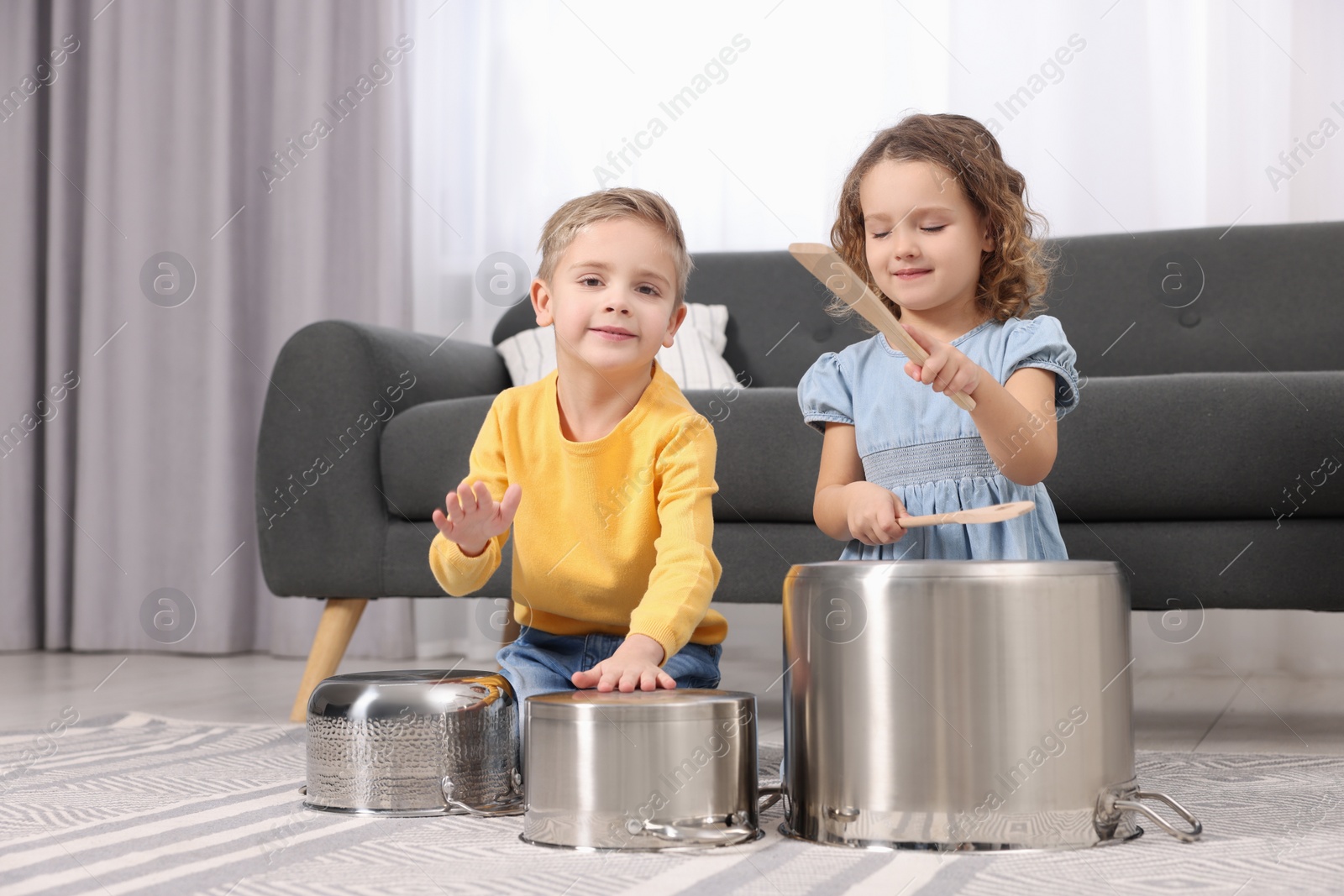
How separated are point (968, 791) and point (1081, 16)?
1.83 m

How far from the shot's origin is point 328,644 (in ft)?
4.78

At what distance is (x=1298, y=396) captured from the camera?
128 cm

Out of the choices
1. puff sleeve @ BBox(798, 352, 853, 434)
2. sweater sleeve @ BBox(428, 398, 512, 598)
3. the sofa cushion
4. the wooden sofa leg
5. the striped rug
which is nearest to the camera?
the striped rug

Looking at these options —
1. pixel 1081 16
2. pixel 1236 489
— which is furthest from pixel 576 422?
pixel 1081 16

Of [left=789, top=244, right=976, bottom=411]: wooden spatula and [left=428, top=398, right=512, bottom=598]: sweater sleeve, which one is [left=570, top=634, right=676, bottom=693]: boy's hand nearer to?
[left=428, top=398, right=512, bottom=598]: sweater sleeve

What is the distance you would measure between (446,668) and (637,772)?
85 cm

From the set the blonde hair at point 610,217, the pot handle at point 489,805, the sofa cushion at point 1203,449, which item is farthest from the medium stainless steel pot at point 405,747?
the sofa cushion at point 1203,449

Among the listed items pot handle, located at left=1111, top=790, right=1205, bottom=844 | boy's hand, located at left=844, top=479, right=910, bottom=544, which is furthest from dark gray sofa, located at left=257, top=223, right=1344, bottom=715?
pot handle, located at left=1111, top=790, right=1205, bottom=844

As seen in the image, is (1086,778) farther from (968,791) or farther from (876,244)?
(876,244)

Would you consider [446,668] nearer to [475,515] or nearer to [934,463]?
[475,515]

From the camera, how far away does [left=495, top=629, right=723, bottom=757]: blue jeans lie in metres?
1.06

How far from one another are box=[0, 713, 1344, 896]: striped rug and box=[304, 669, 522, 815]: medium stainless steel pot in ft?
0.08

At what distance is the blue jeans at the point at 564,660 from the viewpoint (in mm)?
1062

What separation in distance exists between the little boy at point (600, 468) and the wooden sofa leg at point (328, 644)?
0.43 m
